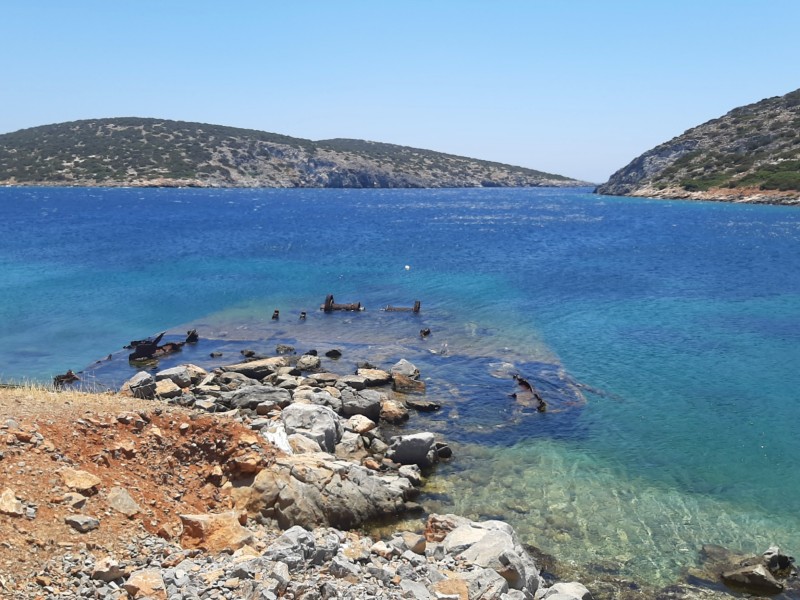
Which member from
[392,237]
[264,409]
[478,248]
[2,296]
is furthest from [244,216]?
[264,409]

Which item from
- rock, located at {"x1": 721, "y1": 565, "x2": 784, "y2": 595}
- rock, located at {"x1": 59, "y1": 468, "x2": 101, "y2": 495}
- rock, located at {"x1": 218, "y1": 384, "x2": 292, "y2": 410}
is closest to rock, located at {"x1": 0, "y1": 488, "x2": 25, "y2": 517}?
rock, located at {"x1": 59, "y1": 468, "x2": 101, "y2": 495}

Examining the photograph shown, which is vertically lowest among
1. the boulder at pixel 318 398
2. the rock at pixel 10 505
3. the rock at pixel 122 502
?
the boulder at pixel 318 398

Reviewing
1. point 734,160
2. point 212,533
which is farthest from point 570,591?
point 734,160

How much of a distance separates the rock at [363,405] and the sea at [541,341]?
1544 mm

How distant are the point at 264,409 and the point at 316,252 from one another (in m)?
53.0

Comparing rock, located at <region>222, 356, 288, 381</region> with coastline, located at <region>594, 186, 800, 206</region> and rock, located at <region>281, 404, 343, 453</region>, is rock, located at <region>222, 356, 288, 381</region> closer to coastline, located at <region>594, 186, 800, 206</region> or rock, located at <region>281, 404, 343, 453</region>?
rock, located at <region>281, 404, 343, 453</region>

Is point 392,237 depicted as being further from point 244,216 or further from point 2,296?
point 2,296

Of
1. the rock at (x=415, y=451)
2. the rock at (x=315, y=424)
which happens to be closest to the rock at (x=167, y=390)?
the rock at (x=315, y=424)

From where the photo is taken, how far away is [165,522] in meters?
13.6

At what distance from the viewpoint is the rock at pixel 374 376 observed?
28.7m

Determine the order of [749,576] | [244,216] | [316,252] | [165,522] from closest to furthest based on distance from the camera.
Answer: [165,522]
[749,576]
[316,252]
[244,216]

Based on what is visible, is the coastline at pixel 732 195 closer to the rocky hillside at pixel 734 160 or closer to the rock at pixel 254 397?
the rocky hillside at pixel 734 160

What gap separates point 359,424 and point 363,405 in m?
1.65

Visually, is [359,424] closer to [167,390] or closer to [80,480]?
[167,390]
